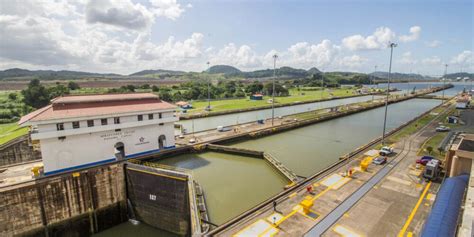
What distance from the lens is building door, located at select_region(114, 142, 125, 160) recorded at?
24.6 meters

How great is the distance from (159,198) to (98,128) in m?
9.23

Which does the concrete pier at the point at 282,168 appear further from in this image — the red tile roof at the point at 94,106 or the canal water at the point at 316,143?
the red tile roof at the point at 94,106

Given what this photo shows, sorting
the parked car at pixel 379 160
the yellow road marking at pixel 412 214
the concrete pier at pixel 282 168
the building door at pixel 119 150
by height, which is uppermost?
the building door at pixel 119 150

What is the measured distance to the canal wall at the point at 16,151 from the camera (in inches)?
1035

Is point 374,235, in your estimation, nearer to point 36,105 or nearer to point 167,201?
→ point 167,201

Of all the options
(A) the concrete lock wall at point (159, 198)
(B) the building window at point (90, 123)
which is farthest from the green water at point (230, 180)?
(B) the building window at point (90, 123)

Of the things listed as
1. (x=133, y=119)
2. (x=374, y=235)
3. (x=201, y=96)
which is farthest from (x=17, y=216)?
(x=201, y=96)

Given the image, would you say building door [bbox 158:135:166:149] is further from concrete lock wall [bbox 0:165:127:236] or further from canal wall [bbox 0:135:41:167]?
canal wall [bbox 0:135:41:167]

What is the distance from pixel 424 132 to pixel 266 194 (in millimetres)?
33267

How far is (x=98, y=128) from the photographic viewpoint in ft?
73.8

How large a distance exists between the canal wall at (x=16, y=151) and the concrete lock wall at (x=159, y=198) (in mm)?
15443

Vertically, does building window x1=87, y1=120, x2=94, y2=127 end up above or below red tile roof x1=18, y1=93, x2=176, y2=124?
below

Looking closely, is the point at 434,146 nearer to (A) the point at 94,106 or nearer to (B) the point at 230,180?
(B) the point at 230,180

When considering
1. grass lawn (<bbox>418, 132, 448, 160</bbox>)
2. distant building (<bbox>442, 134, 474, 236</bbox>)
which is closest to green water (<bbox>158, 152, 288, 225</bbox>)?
distant building (<bbox>442, 134, 474, 236</bbox>)
